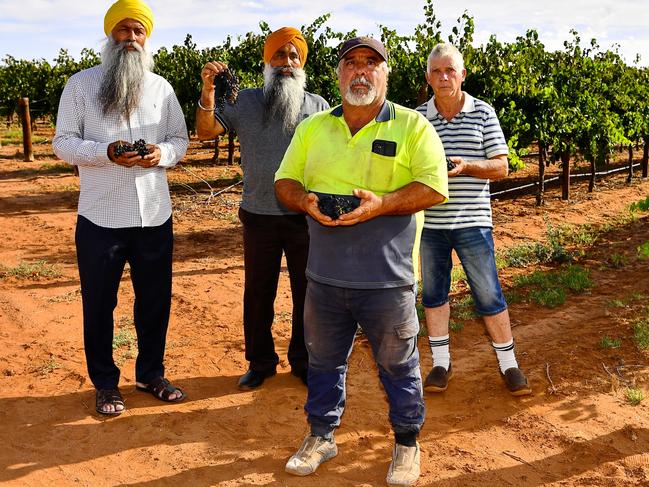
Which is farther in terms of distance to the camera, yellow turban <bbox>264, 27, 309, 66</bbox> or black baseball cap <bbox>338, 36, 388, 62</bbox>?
yellow turban <bbox>264, 27, 309, 66</bbox>

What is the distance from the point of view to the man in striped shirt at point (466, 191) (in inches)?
149

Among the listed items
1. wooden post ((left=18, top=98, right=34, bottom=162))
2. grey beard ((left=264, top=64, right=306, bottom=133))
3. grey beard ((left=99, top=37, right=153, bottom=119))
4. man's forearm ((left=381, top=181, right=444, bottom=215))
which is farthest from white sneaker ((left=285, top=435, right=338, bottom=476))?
wooden post ((left=18, top=98, right=34, bottom=162))

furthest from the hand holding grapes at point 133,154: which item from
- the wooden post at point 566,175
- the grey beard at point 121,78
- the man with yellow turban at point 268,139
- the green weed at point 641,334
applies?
the wooden post at point 566,175

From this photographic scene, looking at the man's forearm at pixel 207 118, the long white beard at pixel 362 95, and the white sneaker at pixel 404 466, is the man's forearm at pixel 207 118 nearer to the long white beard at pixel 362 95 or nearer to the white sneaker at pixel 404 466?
the long white beard at pixel 362 95

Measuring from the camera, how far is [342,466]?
345cm

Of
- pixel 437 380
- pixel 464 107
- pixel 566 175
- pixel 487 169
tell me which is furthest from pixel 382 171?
pixel 566 175

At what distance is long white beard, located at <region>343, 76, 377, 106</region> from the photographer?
296cm

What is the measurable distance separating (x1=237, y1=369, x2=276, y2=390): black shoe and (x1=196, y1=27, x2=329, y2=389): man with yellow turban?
1.36 ft

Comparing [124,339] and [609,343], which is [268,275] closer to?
[124,339]

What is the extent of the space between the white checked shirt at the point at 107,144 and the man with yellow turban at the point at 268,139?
12.1 inches

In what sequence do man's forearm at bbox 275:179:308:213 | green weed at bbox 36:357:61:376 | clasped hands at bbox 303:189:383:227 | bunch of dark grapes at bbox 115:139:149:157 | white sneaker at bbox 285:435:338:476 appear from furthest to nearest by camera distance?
1. green weed at bbox 36:357:61:376
2. bunch of dark grapes at bbox 115:139:149:157
3. white sneaker at bbox 285:435:338:476
4. man's forearm at bbox 275:179:308:213
5. clasped hands at bbox 303:189:383:227

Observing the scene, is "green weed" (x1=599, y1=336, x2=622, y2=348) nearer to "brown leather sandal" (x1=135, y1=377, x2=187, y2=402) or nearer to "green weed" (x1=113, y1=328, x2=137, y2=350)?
"brown leather sandal" (x1=135, y1=377, x2=187, y2=402)

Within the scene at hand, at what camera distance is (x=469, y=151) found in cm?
387

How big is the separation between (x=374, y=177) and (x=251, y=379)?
193 centimetres
